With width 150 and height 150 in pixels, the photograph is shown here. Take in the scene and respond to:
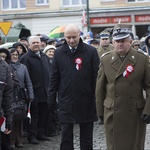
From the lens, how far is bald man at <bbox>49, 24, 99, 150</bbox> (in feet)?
23.7

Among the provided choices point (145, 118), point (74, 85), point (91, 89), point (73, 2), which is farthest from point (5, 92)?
point (73, 2)

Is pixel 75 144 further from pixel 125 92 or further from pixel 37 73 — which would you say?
pixel 125 92

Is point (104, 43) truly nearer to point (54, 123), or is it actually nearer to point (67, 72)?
→ point (54, 123)

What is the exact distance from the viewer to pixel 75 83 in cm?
720

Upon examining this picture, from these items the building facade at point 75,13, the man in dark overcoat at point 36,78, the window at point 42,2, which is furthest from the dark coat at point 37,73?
the window at point 42,2

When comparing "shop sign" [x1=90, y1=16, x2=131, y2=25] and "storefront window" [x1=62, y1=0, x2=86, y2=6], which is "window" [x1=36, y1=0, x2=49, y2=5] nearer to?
"storefront window" [x1=62, y1=0, x2=86, y2=6]

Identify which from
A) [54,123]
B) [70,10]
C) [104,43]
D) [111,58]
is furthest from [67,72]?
[70,10]

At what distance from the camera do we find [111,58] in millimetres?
6605

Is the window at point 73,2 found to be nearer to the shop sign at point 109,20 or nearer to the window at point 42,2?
the window at point 42,2

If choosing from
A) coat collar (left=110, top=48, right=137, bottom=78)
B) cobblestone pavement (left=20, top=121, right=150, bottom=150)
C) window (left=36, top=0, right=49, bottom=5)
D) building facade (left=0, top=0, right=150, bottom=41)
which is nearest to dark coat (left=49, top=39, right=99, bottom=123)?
coat collar (left=110, top=48, right=137, bottom=78)

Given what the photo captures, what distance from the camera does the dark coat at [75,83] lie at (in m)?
7.23

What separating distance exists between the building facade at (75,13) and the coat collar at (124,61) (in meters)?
27.8

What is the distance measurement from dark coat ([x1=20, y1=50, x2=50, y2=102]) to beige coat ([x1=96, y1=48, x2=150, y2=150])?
3337 millimetres

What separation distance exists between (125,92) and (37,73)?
3.65 m
